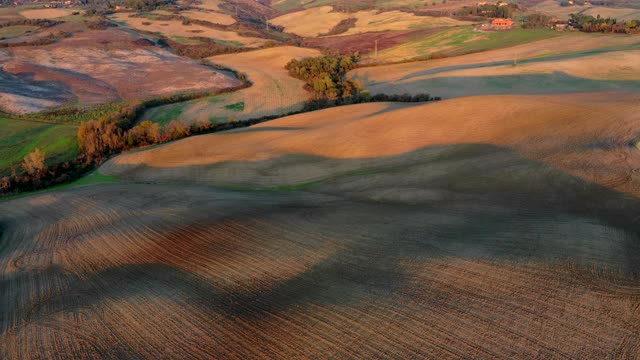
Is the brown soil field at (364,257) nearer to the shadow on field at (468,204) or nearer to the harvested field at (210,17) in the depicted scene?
the shadow on field at (468,204)

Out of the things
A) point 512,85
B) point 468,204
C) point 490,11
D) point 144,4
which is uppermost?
point 144,4

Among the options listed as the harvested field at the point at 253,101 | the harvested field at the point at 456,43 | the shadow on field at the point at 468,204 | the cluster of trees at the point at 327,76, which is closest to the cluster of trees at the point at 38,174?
the shadow on field at the point at 468,204

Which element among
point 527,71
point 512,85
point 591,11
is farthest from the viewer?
point 591,11

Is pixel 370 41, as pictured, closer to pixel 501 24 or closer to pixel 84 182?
pixel 501 24

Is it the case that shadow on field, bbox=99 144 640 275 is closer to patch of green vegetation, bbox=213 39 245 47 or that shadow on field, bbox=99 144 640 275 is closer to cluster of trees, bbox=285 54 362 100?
cluster of trees, bbox=285 54 362 100

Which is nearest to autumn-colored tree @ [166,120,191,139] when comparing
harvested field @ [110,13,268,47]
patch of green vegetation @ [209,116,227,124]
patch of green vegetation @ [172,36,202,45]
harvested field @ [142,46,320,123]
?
patch of green vegetation @ [209,116,227,124]

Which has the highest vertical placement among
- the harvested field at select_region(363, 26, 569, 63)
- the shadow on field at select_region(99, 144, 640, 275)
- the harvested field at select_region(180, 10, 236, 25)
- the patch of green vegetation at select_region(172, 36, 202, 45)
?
the harvested field at select_region(180, 10, 236, 25)

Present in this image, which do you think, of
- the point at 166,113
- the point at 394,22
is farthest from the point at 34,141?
the point at 394,22
